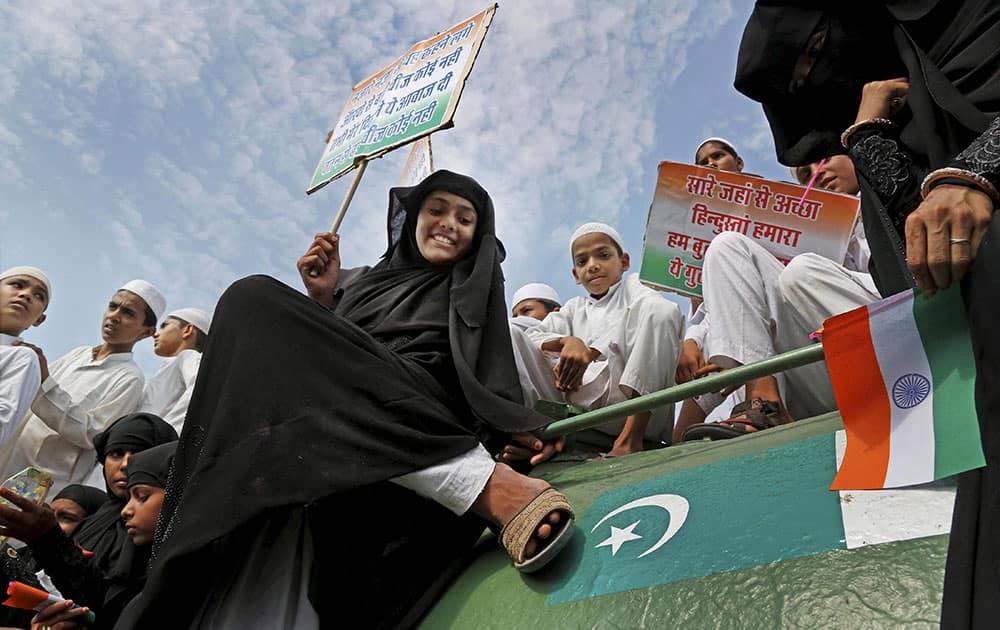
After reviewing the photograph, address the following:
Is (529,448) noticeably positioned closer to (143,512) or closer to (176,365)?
(143,512)

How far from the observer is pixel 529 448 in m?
2.37

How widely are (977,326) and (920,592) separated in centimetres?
42

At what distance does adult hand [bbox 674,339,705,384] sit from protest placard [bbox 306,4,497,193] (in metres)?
1.54

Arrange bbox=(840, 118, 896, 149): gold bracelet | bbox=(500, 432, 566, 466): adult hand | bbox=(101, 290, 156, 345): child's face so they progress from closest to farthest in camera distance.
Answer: bbox=(840, 118, 896, 149): gold bracelet < bbox=(500, 432, 566, 466): adult hand < bbox=(101, 290, 156, 345): child's face

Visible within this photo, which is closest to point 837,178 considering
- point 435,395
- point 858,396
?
point 435,395

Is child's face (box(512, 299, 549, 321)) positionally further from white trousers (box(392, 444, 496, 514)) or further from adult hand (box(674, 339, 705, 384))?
white trousers (box(392, 444, 496, 514))

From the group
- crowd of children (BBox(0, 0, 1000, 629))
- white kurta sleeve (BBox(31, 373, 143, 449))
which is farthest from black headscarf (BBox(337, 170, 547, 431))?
white kurta sleeve (BBox(31, 373, 143, 449))

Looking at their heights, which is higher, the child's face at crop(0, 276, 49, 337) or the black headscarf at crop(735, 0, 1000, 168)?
the child's face at crop(0, 276, 49, 337)

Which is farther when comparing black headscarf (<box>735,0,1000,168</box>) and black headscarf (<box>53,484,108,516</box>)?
black headscarf (<box>53,484,108,516</box>)

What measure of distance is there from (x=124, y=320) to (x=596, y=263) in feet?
10.0

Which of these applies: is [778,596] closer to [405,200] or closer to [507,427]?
[507,427]

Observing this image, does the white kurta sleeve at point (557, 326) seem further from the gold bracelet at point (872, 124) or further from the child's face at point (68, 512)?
the child's face at point (68, 512)

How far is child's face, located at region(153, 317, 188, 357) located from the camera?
5.67m

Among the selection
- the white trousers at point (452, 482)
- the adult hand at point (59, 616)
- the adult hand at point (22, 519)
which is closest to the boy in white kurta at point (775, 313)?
the white trousers at point (452, 482)
